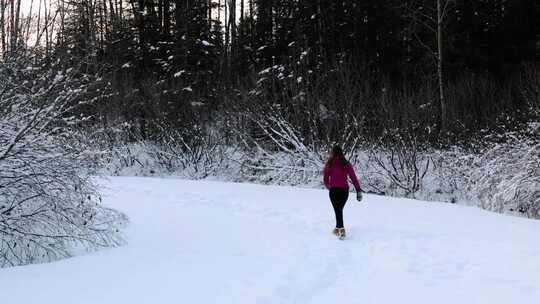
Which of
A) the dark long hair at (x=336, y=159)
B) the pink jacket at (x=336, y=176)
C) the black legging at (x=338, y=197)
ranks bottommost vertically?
the black legging at (x=338, y=197)

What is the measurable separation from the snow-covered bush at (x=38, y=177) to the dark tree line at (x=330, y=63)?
9815mm

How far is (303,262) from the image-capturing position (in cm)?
691

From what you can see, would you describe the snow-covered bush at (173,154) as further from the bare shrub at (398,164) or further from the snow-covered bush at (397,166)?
the bare shrub at (398,164)

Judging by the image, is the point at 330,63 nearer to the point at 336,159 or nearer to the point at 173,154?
the point at 173,154

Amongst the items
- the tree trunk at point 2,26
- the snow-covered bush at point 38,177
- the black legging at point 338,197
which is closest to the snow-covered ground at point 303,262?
the black legging at point 338,197

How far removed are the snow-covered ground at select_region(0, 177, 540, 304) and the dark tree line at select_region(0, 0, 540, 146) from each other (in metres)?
7.61

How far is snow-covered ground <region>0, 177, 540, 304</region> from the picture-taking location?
5.45 metres

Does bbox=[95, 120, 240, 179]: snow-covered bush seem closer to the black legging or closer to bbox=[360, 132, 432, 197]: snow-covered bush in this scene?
bbox=[360, 132, 432, 197]: snow-covered bush

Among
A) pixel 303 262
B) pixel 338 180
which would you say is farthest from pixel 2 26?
pixel 338 180

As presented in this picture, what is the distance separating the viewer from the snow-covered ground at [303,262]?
5.45m

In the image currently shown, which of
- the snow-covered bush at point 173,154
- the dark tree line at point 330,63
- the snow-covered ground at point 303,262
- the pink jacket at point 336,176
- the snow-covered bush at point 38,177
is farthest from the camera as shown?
the snow-covered bush at point 173,154

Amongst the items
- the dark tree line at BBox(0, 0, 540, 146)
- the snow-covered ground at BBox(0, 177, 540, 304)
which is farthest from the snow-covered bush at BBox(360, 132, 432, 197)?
the snow-covered ground at BBox(0, 177, 540, 304)

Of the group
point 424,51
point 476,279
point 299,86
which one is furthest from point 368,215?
point 424,51

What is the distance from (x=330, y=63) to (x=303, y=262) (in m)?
17.7
